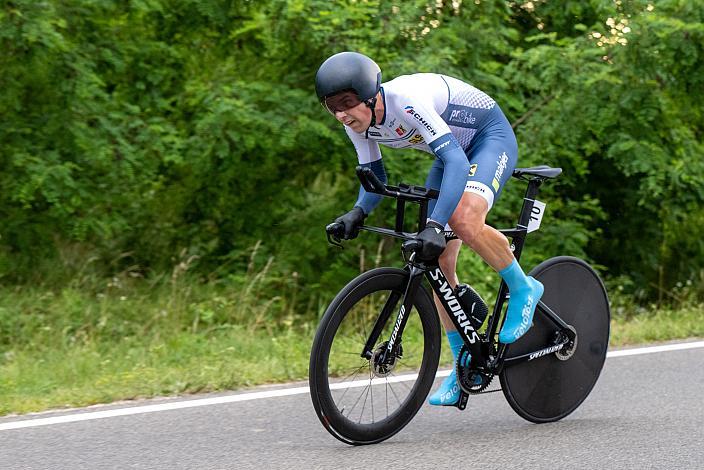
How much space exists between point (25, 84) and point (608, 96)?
5600mm

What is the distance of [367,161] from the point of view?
4715mm

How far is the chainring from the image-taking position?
4.75 meters

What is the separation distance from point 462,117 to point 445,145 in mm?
430

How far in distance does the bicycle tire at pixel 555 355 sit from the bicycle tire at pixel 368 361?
449mm

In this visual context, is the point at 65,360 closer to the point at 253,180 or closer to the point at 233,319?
the point at 233,319

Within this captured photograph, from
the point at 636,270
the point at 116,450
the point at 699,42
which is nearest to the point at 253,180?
the point at 699,42

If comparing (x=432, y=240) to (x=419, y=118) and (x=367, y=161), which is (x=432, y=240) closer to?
(x=419, y=118)

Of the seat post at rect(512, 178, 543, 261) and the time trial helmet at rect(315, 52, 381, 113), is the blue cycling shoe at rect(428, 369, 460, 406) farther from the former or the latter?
the time trial helmet at rect(315, 52, 381, 113)

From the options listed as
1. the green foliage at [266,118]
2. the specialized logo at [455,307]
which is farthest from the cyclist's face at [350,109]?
the green foliage at [266,118]

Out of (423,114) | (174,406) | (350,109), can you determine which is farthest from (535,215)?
(174,406)

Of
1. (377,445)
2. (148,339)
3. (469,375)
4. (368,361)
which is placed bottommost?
(148,339)

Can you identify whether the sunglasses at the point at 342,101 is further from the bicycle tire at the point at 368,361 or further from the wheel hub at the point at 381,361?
the wheel hub at the point at 381,361

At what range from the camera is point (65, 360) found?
6.66 metres

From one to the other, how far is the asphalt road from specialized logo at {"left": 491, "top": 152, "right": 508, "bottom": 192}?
119cm
